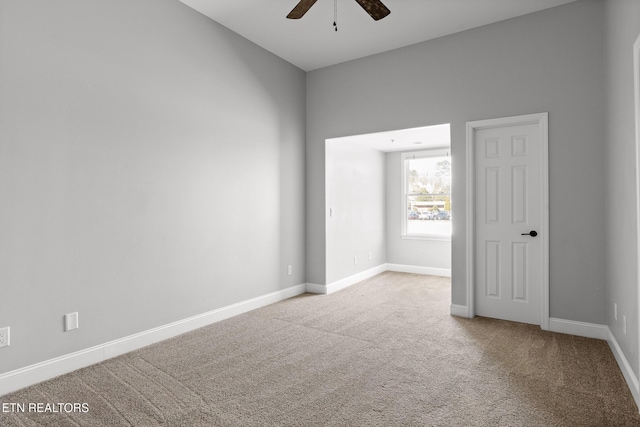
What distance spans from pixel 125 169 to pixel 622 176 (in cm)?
394

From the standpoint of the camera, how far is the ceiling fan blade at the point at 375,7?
9.09 feet

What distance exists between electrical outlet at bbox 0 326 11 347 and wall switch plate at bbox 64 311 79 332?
1.10 feet

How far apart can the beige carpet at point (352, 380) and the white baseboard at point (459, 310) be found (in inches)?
6.7

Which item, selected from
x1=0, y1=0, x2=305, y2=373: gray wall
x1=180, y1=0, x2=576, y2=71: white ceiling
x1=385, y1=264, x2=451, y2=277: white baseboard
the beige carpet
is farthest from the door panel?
x1=0, y1=0, x2=305, y2=373: gray wall

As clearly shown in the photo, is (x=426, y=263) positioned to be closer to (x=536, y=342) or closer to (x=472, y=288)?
(x=472, y=288)

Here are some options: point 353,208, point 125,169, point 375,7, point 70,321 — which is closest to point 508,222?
point 353,208

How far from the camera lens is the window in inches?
247

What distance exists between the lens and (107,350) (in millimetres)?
2947

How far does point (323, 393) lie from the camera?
239 cm

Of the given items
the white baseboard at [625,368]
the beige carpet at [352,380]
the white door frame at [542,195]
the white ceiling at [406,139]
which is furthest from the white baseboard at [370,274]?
the white baseboard at [625,368]

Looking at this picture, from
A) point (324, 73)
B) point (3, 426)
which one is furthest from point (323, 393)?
point (324, 73)

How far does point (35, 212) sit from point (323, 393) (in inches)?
92.9

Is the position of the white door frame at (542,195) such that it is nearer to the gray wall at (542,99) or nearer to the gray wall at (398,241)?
the gray wall at (542,99)

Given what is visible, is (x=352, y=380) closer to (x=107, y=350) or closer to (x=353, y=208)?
(x=107, y=350)
